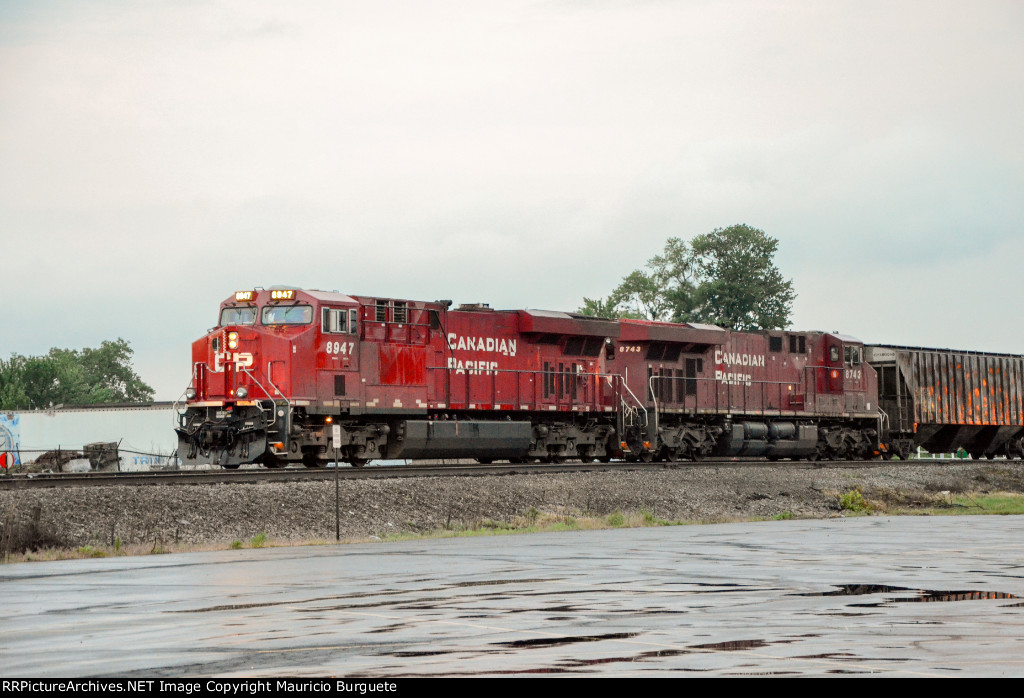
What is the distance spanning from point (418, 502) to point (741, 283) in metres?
80.7

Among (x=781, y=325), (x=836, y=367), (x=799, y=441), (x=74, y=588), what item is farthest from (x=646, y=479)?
(x=781, y=325)

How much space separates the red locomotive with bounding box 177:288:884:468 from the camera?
29.0m

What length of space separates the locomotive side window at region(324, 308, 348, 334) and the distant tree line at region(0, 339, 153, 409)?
85466 mm

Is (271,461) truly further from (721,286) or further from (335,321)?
(721,286)

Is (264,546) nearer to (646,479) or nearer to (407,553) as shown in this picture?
(407,553)

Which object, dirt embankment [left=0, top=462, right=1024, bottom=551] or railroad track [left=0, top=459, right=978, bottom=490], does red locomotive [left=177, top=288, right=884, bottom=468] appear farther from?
dirt embankment [left=0, top=462, right=1024, bottom=551]

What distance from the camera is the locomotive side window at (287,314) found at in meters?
29.5

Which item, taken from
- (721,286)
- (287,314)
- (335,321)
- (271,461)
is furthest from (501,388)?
(721,286)

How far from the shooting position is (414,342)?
103 feet

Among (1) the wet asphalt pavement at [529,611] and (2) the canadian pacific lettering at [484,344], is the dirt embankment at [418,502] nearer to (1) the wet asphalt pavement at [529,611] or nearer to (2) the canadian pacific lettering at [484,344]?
(1) the wet asphalt pavement at [529,611]

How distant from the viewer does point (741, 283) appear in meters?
103

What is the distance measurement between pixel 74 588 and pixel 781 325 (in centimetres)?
9165

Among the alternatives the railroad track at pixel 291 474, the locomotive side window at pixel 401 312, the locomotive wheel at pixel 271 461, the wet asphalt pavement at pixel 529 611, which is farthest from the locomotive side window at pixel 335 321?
the wet asphalt pavement at pixel 529 611

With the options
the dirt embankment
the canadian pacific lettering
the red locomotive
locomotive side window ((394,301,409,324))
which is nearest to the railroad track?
the dirt embankment
